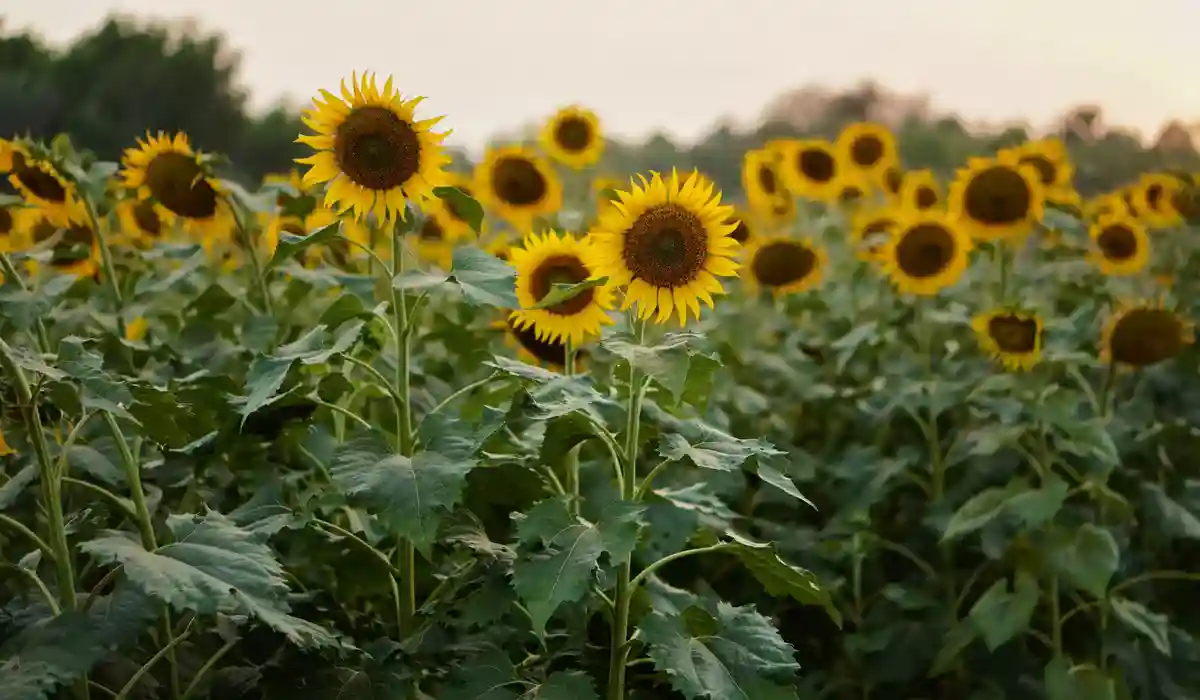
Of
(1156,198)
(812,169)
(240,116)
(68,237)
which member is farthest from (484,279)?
(240,116)

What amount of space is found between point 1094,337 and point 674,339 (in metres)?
1.77

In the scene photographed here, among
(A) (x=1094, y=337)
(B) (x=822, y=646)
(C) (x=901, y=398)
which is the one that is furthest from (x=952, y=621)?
(A) (x=1094, y=337)

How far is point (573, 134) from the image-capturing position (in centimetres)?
373

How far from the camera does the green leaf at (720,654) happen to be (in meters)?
1.37

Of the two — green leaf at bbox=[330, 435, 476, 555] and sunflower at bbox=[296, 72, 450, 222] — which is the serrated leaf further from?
green leaf at bbox=[330, 435, 476, 555]

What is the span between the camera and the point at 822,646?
2.65m

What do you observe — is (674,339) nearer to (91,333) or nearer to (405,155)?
(405,155)

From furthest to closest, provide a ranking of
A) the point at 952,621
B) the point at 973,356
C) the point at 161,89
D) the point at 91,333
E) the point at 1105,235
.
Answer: the point at 161,89, the point at 1105,235, the point at 973,356, the point at 952,621, the point at 91,333

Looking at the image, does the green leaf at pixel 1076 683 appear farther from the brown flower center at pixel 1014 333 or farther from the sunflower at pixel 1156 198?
the sunflower at pixel 1156 198

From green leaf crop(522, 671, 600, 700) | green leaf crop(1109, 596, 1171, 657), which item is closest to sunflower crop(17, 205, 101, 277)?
green leaf crop(522, 671, 600, 700)

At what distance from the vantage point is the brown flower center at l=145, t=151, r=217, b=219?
2193 millimetres

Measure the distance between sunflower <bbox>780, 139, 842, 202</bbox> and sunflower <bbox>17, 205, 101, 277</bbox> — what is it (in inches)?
97.4

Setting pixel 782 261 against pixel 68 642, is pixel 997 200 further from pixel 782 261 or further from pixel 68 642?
pixel 68 642

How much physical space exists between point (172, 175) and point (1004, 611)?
1896 mm
